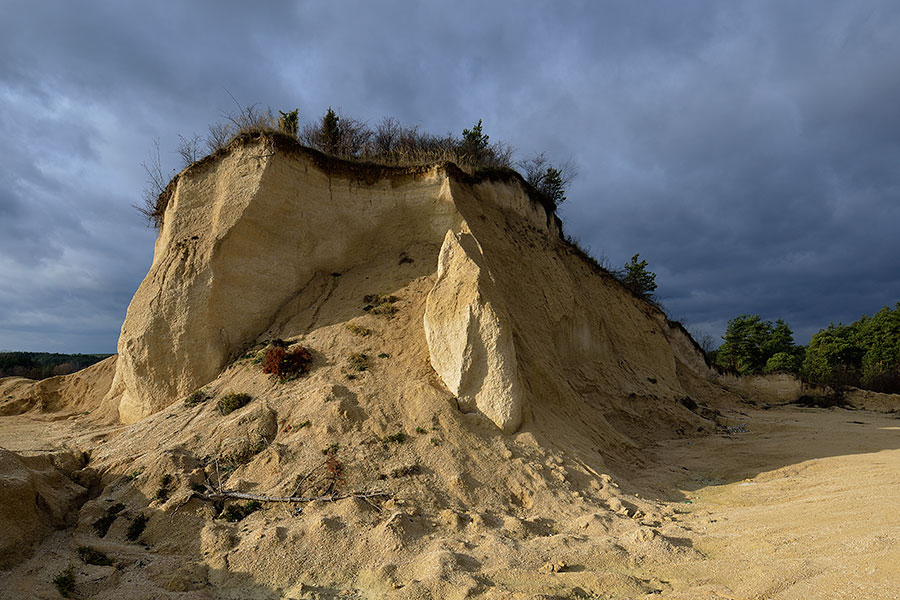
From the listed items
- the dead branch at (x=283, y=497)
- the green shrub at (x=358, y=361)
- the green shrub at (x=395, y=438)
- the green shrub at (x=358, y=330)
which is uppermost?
the green shrub at (x=358, y=330)

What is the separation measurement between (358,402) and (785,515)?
20.2ft

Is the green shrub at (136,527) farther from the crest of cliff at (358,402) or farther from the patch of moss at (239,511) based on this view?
the patch of moss at (239,511)

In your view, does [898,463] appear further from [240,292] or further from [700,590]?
[240,292]

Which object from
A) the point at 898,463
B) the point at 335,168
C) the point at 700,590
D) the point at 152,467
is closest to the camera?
the point at 700,590

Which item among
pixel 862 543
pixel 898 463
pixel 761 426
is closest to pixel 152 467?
pixel 862 543

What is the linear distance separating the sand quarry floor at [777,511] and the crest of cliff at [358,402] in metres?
0.56

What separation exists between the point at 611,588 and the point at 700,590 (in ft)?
2.48

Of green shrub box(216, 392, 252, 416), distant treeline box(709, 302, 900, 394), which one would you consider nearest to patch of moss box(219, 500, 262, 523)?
green shrub box(216, 392, 252, 416)

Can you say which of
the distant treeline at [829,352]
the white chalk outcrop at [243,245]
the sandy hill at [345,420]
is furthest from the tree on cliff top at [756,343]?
the white chalk outcrop at [243,245]

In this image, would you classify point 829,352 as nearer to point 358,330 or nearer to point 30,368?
point 358,330

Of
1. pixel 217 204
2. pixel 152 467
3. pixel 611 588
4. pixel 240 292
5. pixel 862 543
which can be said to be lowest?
pixel 611 588

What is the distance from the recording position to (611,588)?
416cm

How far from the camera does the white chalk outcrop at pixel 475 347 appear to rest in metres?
7.52

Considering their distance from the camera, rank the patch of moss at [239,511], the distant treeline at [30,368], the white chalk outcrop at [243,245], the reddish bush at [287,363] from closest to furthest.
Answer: the patch of moss at [239,511] < the reddish bush at [287,363] < the white chalk outcrop at [243,245] < the distant treeline at [30,368]
